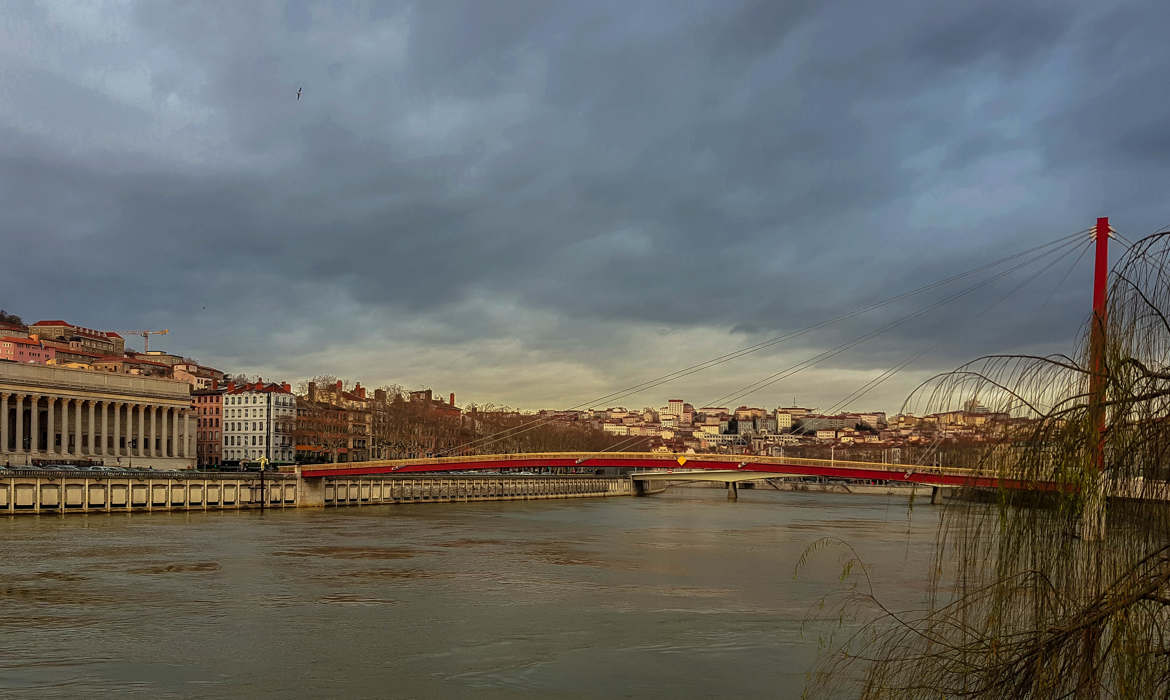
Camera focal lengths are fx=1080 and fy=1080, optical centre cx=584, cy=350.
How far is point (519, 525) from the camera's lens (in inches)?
1791

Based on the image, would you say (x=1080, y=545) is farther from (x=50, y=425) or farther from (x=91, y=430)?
(x=91, y=430)

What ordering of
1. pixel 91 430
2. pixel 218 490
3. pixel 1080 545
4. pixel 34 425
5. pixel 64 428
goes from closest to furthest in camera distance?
pixel 1080 545, pixel 218 490, pixel 34 425, pixel 64 428, pixel 91 430

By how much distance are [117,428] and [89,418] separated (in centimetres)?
226

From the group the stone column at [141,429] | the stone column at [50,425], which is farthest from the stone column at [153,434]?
the stone column at [50,425]

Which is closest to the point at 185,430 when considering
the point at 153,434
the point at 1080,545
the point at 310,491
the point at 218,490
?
the point at 153,434

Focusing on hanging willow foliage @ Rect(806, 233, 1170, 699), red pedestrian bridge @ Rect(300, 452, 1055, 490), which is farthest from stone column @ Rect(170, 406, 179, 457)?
hanging willow foliage @ Rect(806, 233, 1170, 699)

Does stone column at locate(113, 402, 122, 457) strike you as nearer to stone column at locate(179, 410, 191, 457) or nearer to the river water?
stone column at locate(179, 410, 191, 457)

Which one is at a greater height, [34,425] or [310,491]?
[34,425]

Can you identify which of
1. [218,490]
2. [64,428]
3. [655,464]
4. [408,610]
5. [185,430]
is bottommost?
[408,610]

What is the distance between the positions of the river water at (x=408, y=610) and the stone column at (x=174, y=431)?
47.3 m

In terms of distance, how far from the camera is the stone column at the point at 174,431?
85.6 metres

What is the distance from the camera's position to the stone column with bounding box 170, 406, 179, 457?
281ft

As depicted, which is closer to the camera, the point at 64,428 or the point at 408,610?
the point at 408,610

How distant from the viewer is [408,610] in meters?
20.3
